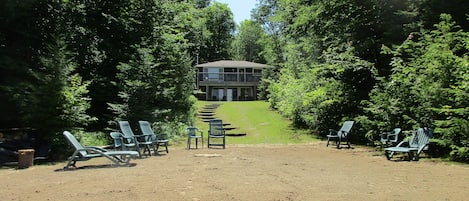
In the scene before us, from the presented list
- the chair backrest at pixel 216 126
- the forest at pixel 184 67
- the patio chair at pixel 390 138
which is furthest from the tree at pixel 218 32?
the patio chair at pixel 390 138

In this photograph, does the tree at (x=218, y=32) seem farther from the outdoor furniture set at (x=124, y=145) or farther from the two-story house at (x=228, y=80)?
the outdoor furniture set at (x=124, y=145)

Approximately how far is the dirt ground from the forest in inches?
77.0

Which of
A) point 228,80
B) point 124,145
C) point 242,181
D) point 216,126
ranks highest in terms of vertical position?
point 228,80

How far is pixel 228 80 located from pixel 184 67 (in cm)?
2301

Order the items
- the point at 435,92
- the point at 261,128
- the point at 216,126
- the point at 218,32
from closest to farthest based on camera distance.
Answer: the point at 435,92 < the point at 216,126 < the point at 261,128 < the point at 218,32

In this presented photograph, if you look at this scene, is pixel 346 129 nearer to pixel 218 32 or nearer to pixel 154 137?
pixel 154 137

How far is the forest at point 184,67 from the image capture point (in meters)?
10.1

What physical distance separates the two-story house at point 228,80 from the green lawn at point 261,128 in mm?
16184

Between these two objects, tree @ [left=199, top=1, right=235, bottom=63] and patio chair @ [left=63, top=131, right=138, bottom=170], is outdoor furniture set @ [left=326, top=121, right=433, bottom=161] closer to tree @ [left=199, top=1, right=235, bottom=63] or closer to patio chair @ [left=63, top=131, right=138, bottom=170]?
patio chair @ [left=63, top=131, right=138, bottom=170]

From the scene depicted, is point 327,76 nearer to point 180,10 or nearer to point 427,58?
point 427,58

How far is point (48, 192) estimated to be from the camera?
5.40 metres

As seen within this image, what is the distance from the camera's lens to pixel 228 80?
1704 inches

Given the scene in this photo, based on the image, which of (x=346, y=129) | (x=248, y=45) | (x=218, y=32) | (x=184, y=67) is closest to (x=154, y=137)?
(x=346, y=129)

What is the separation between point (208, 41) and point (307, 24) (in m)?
37.8
